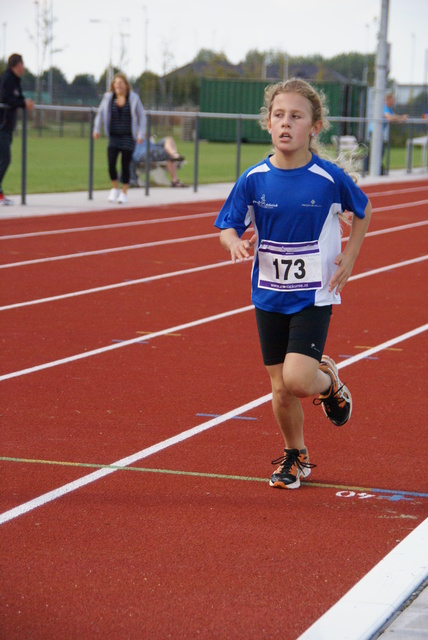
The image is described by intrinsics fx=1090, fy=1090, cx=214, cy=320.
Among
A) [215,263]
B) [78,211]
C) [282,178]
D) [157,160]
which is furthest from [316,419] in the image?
[157,160]

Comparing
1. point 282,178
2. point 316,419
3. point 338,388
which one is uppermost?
point 282,178

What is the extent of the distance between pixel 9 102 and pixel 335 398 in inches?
479

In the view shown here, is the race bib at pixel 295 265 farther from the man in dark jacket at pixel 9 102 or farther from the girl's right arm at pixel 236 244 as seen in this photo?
the man in dark jacket at pixel 9 102

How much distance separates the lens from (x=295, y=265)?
4.63 meters

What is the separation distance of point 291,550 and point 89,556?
731mm

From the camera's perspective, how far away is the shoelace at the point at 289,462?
4.75 metres

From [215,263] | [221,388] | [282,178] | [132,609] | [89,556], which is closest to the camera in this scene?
[132,609]

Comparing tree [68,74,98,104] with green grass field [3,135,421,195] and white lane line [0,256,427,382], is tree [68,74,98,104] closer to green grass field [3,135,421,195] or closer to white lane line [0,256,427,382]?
green grass field [3,135,421,195]

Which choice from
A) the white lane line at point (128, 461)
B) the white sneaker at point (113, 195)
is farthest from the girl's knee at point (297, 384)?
the white sneaker at point (113, 195)

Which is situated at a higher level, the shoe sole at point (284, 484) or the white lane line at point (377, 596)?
the white lane line at point (377, 596)

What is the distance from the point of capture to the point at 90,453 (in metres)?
5.13

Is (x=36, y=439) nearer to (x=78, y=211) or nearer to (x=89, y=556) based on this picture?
(x=89, y=556)

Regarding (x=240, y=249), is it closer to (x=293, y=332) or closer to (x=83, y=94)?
(x=293, y=332)

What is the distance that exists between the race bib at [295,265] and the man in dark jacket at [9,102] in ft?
39.4
